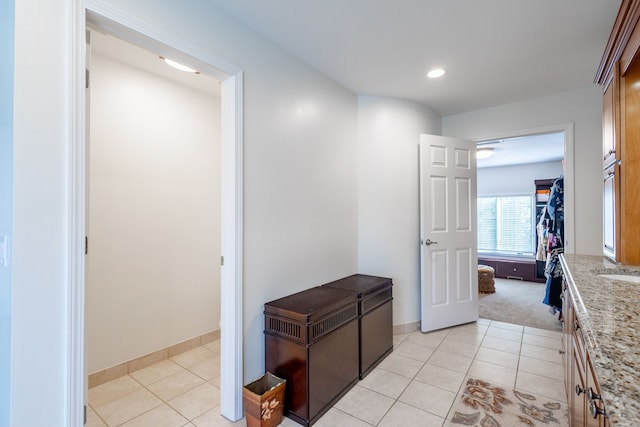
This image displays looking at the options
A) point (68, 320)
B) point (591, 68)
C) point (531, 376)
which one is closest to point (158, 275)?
point (68, 320)

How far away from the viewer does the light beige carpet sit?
3662 millimetres

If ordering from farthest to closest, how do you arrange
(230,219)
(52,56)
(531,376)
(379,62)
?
1. (379,62)
2. (531,376)
3. (230,219)
4. (52,56)

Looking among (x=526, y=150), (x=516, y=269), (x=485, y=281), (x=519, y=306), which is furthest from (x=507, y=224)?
(x=519, y=306)

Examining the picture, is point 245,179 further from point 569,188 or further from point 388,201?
point 569,188

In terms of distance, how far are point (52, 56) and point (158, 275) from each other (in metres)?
1.92

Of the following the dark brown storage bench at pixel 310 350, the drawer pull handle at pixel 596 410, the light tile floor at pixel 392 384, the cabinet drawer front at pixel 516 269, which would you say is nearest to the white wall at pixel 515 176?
the cabinet drawer front at pixel 516 269

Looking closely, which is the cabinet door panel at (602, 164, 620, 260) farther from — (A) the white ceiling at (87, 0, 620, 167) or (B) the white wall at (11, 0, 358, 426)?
(B) the white wall at (11, 0, 358, 426)

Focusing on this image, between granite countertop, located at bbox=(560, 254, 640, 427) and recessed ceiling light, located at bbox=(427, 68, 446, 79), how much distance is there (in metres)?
1.96

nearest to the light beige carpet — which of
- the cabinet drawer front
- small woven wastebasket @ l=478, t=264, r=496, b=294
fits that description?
small woven wastebasket @ l=478, t=264, r=496, b=294

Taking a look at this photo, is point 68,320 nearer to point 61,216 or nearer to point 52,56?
point 61,216

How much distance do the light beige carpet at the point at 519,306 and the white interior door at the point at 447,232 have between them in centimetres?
57

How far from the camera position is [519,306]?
4305 mm

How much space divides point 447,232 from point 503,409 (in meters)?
1.84

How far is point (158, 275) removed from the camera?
272 cm
